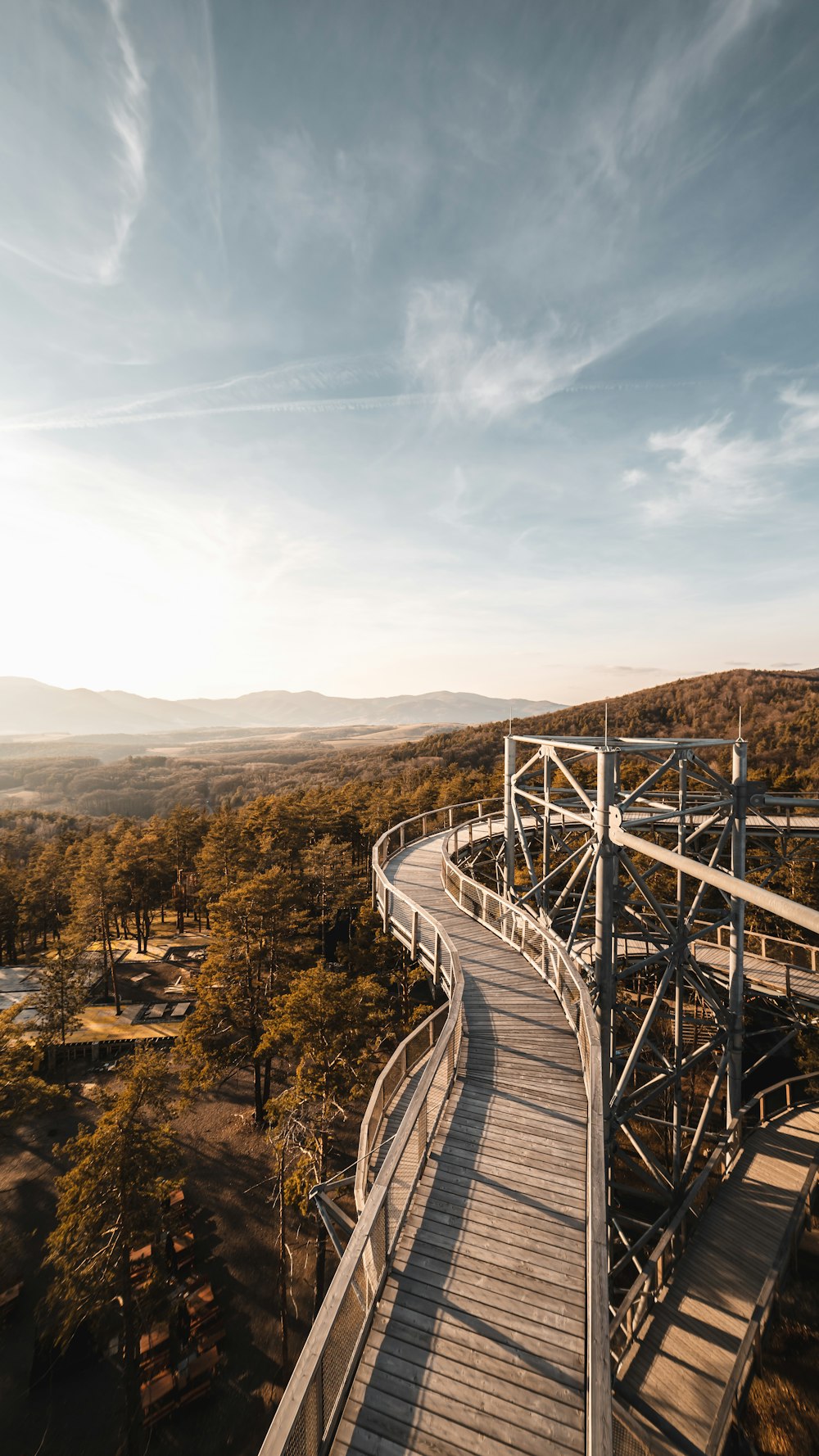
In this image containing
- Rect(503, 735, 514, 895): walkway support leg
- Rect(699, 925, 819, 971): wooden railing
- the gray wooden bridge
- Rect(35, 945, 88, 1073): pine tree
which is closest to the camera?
the gray wooden bridge

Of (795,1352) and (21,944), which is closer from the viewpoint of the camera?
(795,1352)

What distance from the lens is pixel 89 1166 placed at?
43.0ft

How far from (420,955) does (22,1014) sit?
28.5 metres

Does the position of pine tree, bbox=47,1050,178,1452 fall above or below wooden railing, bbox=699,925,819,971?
below

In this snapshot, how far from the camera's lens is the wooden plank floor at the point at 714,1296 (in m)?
8.97

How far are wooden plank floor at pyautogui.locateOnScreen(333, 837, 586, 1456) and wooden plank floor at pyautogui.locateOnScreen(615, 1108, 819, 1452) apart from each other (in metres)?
3.25

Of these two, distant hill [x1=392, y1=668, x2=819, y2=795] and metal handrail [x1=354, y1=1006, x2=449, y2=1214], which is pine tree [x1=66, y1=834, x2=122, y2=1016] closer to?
metal handrail [x1=354, y1=1006, x2=449, y2=1214]

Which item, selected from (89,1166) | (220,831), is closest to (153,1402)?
(89,1166)

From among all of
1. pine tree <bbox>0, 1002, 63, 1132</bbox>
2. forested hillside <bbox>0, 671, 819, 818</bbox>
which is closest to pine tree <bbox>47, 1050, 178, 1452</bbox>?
pine tree <bbox>0, 1002, 63, 1132</bbox>

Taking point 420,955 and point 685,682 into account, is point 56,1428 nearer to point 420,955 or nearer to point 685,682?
point 420,955

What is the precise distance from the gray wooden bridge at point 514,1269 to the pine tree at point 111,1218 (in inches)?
278

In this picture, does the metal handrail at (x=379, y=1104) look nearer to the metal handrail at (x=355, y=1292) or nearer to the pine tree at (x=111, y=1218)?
the metal handrail at (x=355, y=1292)

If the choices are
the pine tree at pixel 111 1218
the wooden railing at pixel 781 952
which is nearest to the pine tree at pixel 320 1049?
the pine tree at pixel 111 1218

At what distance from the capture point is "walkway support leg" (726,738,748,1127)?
13477mm
